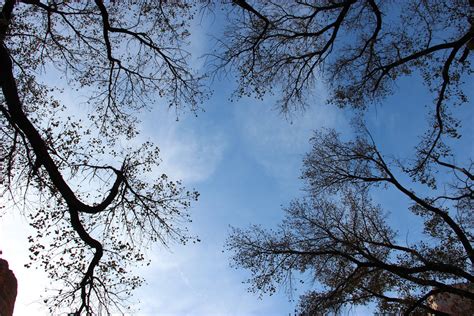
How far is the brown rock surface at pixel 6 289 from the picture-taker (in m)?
13.3

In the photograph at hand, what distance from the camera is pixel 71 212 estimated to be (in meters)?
10.1

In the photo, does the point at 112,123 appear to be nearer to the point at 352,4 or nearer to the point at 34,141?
Answer: the point at 34,141

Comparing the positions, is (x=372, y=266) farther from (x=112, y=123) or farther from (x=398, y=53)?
(x=112, y=123)

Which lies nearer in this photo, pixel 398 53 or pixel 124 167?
pixel 124 167

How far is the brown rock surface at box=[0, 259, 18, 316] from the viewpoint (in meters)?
13.3

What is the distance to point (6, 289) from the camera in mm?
13680

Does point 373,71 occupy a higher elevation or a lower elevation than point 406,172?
higher

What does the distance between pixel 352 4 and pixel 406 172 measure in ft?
21.3

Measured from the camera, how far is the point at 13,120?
10.3 m

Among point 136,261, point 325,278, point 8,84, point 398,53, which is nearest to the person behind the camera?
point 8,84

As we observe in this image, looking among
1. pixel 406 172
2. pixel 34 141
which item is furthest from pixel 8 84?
pixel 406 172

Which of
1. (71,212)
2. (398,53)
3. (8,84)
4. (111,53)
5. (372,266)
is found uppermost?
(111,53)

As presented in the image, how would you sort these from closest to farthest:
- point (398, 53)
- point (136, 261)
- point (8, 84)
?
1. point (8, 84)
2. point (136, 261)
3. point (398, 53)

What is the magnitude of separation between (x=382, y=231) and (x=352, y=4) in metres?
8.32
